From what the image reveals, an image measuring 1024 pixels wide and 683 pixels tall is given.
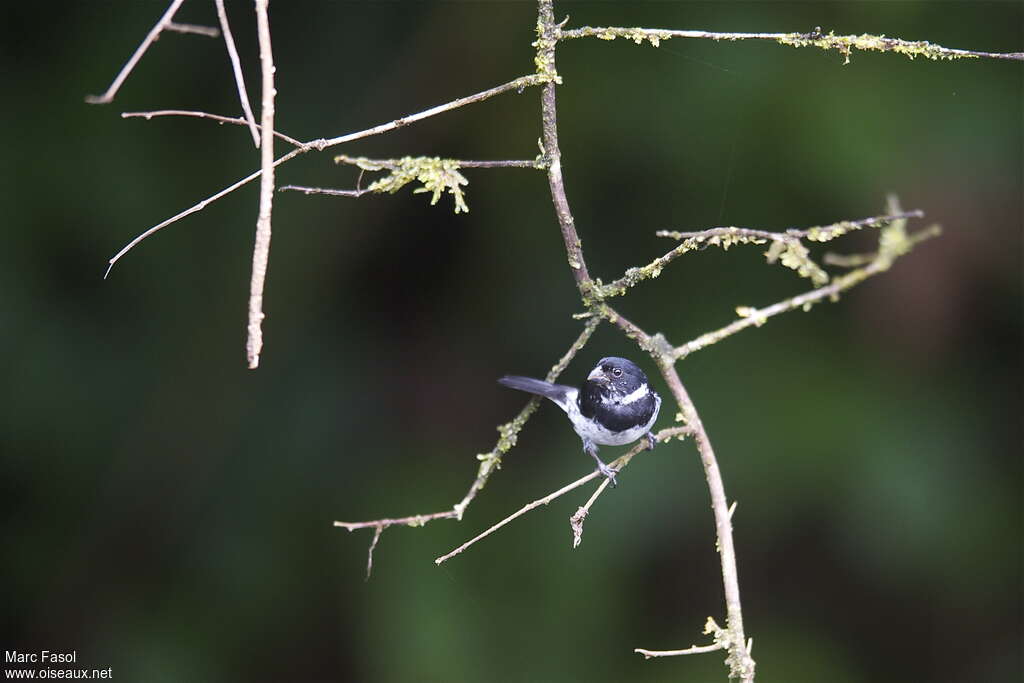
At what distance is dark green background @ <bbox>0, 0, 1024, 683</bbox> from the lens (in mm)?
3549

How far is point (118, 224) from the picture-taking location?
3.69m

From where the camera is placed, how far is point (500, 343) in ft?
12.9

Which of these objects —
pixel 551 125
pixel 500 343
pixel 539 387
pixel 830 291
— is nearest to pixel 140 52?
pixel 551 125

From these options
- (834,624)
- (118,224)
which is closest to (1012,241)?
(834,624)

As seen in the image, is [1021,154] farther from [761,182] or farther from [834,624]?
[834,624]

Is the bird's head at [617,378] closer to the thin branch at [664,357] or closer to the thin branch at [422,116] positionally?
the thin branch at [664,357]

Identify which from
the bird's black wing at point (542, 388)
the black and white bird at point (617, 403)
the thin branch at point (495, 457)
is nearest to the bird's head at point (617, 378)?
the black and white bird at point (617, 403)

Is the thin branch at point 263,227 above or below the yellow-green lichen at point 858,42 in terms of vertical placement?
below

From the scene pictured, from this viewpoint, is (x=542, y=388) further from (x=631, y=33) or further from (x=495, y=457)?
(x=631, y=33)

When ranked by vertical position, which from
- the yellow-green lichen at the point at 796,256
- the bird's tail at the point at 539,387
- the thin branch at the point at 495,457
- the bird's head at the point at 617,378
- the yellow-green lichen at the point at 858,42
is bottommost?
the thin branch at the point at 495,457

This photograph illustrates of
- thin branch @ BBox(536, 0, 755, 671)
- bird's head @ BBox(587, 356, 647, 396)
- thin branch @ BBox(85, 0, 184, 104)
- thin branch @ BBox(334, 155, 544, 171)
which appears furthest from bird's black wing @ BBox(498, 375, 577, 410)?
thin branch @ BBox(85, 0, 184, 104)

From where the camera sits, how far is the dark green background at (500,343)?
3.55m

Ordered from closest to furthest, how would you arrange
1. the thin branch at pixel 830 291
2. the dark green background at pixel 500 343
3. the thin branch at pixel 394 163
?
1. the thin branch at pixel 830 291
2. the thin branch at pixel 394 163
3. the dark green background at pixel 500 343

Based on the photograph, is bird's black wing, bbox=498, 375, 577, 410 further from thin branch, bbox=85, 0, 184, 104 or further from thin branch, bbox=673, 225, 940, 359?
thin branch, bbox=85, 0, 184, 104
